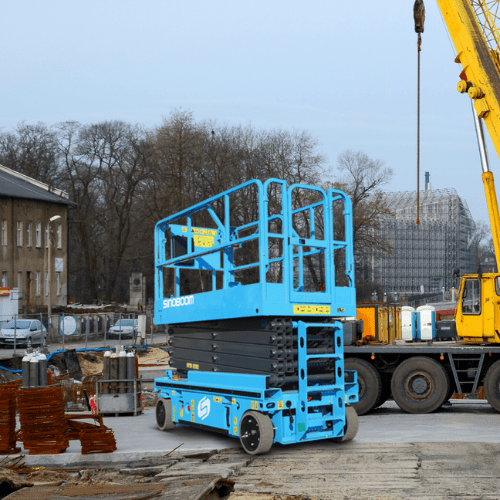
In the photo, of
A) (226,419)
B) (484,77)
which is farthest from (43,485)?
(484,77)

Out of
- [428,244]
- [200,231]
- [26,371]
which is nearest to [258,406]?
[200,231]

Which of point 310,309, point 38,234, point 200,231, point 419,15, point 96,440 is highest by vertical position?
point 419,15

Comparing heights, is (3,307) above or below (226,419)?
above

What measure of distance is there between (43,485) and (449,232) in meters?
121

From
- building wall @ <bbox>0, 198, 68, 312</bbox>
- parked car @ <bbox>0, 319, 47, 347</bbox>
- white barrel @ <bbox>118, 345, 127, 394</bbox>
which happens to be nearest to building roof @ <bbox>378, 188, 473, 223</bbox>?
building wall @ <bbox>0, 198, 68, 312</bbox>

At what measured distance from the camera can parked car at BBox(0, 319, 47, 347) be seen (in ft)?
125

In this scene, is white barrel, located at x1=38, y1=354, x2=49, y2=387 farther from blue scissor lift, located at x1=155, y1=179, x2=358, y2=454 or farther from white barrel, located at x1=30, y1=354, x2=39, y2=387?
blue scissor lift, located at x1=155, y1=179, x2=358, y2=454

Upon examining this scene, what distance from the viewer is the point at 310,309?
11766mm

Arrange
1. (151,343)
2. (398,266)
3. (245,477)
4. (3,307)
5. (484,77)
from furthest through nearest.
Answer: (398,266) → (151,343) → (3,307) → (484,77) → (245,477)

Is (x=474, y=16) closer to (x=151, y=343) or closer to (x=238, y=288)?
(x=238, y=288)

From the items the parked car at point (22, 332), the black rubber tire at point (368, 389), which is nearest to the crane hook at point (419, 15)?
the black rubber tire at point (368, 389)

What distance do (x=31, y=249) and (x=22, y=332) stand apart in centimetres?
2174

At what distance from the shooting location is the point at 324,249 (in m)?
12.3

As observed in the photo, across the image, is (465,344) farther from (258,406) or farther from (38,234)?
(38,234)
